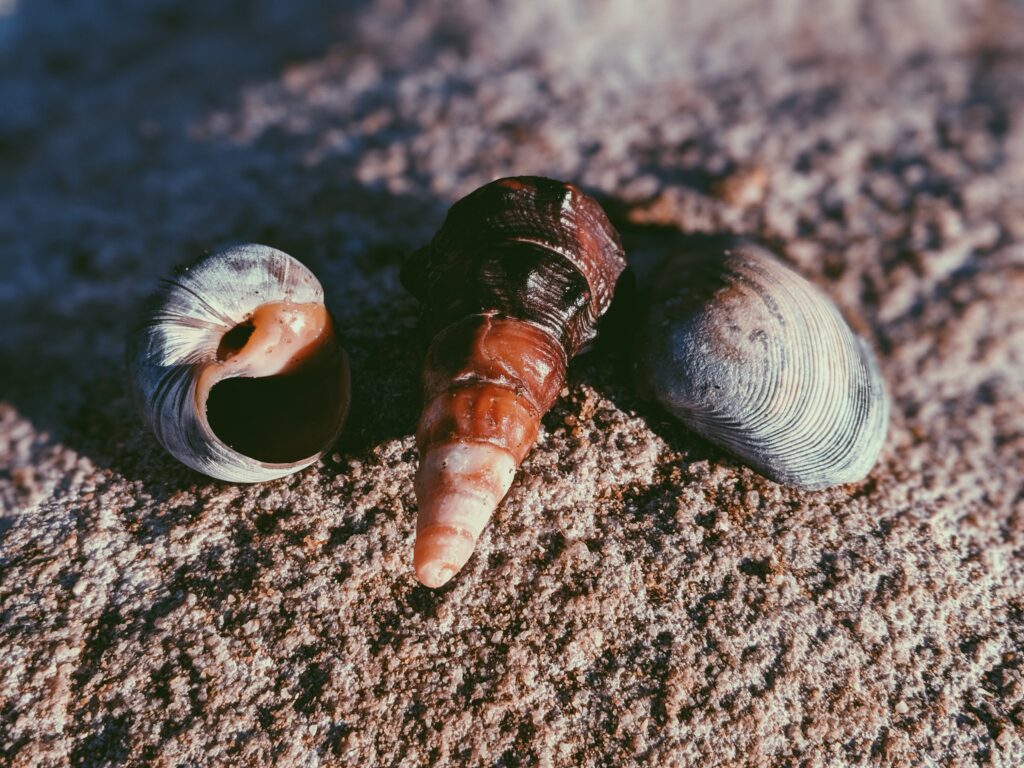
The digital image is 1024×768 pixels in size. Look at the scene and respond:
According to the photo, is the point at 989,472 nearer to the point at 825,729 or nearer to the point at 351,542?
the point at 825,729

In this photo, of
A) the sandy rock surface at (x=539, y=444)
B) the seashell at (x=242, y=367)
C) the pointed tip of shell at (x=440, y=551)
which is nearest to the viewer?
the pointed tip of shell at (x=440, y=551)

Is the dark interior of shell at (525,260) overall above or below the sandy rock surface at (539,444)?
above

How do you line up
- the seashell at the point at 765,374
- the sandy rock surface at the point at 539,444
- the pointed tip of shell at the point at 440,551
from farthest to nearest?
the seashell at the point at 765,374 → the sandy rock surface at the point at 539,444 → the pointed tip of shell at the point at 440,551

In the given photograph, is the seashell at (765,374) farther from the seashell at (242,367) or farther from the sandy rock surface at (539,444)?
the seashell at (242,367)

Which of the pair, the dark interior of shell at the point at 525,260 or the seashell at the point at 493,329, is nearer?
the seashell at the point at 493,329

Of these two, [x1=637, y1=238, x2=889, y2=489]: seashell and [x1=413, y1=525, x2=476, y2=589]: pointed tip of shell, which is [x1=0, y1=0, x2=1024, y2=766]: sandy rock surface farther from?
[x1=413, y1=525, x2=476, y2=589]: pointed tip of shell

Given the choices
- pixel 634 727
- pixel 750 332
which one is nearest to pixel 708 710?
pixel 634 727

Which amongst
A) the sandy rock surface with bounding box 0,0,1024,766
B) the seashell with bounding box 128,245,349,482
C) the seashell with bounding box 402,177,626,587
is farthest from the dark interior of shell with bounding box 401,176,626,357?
the seashell with bounding box 128,245,349,482

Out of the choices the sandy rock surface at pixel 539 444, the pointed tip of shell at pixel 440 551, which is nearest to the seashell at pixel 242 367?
the sandy rock surface at pixel 539 444
